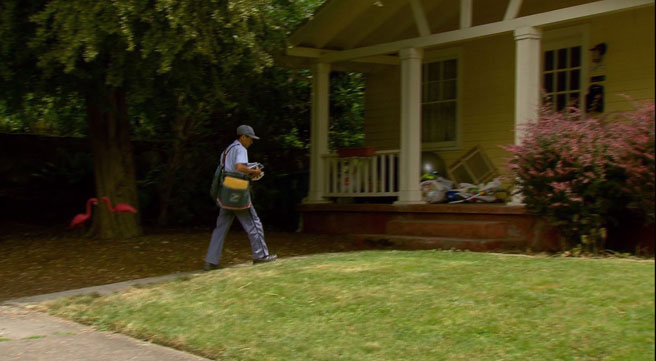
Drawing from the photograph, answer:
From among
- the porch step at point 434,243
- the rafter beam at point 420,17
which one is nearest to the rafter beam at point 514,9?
the rafter beam at point 420,17

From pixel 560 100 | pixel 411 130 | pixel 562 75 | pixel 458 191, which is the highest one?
pixel 562 75

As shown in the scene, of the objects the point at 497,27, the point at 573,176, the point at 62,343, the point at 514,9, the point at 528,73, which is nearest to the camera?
the point at 62,343

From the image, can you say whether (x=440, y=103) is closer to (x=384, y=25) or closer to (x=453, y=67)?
(x=453, y=67)

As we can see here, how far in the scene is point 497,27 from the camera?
1064 cm

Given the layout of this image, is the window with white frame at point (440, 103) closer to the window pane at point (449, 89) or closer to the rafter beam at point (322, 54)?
the window pane at point (449, 89)

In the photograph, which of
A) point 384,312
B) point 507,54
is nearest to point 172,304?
point 384,312

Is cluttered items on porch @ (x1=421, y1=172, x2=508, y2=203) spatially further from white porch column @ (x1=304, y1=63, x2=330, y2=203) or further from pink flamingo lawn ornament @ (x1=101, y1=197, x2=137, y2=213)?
pink flamingo lawn ornament @ (x1=101, y1=197, x2=137, y2=213)

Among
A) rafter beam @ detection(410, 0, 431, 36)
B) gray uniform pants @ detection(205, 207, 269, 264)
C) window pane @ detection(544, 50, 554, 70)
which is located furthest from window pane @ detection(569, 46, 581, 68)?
gray uniform pants @ detection(205, 207, 269, 264)

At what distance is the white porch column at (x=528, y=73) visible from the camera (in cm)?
1027

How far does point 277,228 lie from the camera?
48.5 feet

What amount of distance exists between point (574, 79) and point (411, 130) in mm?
2581

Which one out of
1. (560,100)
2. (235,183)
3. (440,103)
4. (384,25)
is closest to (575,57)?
(560,100)

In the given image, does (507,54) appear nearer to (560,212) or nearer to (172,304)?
(560,212)

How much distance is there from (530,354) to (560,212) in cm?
391
